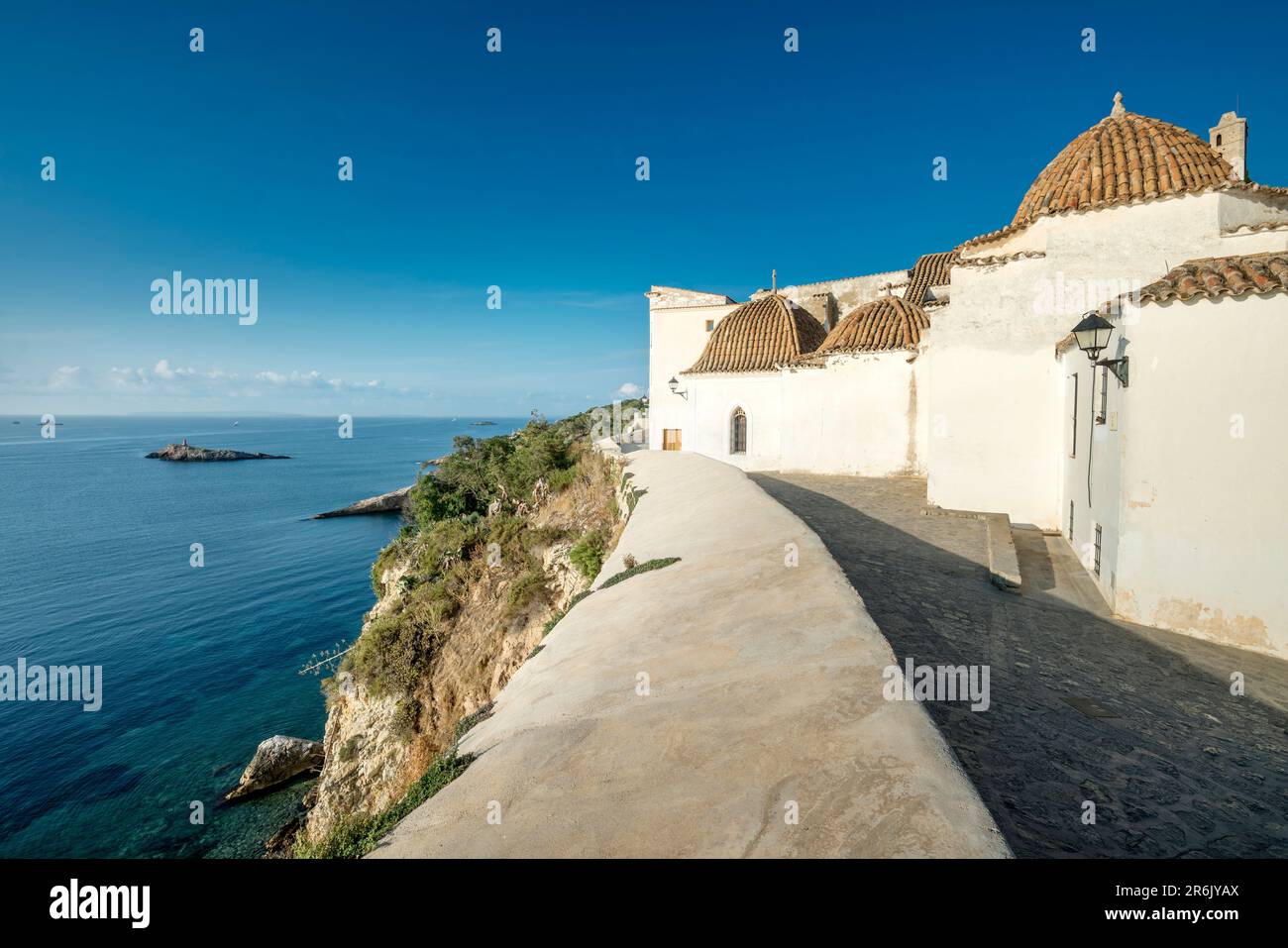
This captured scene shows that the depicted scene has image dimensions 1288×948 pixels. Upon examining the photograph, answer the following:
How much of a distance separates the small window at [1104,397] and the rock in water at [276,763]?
20762mm

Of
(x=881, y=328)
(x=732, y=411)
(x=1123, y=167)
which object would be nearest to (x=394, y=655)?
(x=732, y=411)

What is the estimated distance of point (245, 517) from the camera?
2025 inches

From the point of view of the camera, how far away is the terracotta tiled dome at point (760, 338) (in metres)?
21.0

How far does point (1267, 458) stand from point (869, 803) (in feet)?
23.3

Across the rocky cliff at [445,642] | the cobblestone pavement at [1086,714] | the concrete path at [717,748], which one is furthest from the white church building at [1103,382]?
the rocky cliff at [445,642]

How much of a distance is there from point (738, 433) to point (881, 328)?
6255 mm

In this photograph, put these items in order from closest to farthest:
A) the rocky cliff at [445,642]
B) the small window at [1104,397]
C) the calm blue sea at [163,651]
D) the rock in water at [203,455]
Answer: the small window at [1104,397], the rocky cliff at [445,642], the calm blue sea at [163,651], the rock in water at [203,455]

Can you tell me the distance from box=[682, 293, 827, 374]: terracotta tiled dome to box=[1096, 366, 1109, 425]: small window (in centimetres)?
1200

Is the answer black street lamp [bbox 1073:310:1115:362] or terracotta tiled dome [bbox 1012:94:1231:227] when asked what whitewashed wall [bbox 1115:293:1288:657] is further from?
terracotta tiled dome [bbox 1012:94:1231:227]

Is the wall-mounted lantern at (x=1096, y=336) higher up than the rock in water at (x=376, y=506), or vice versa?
the wall-mounted lantern at (x=1096, y=336)

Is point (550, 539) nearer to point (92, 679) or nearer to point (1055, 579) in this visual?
point (1055, 579)

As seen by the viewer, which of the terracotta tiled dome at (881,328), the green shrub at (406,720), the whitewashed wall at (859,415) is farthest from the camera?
the terracotta tiled dome at (881,328)

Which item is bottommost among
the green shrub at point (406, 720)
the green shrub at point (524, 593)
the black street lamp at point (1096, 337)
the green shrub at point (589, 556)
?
the green shrub at point (406, 720)

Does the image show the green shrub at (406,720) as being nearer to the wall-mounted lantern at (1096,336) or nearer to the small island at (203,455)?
the wall-mounted lantern at (1096,336)
